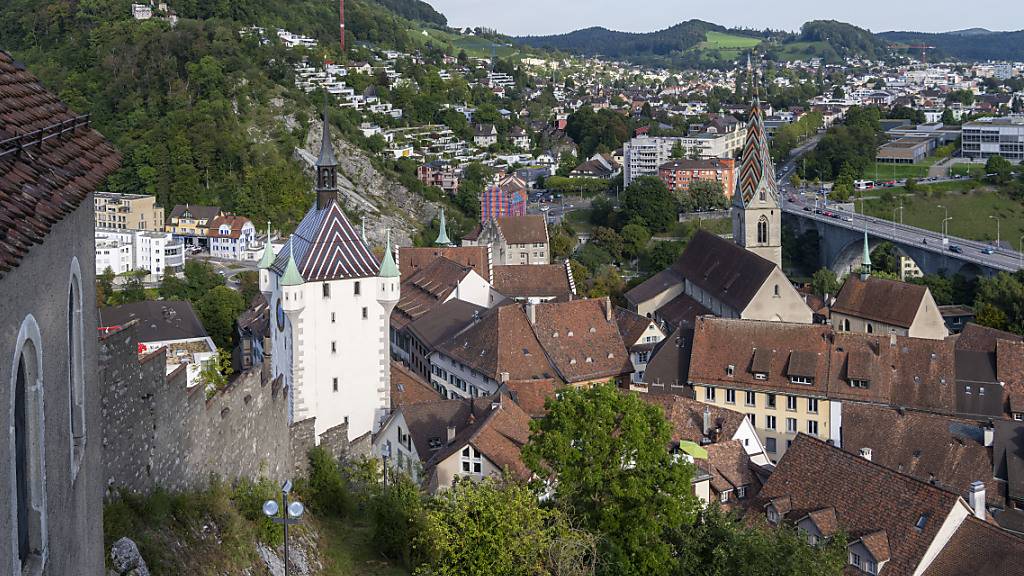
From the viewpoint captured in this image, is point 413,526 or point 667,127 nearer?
point 413,526

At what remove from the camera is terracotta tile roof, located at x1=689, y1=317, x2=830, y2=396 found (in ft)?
146

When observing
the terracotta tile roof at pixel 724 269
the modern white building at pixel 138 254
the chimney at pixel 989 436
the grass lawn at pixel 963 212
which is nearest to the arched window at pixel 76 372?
the chimney at pixel 989 436

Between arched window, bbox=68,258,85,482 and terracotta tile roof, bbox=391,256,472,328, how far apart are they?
155ft

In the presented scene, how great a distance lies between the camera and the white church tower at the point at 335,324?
34781 mm

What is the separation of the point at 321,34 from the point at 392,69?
8907 millimetres

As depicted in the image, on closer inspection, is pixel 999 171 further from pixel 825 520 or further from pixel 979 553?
pixel 979 553

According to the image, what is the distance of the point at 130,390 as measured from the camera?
1303 cm

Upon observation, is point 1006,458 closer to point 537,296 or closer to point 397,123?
point 537,296

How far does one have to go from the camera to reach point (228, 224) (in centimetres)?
8906

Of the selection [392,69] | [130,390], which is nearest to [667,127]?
[392,69]

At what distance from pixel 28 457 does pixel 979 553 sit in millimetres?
21532

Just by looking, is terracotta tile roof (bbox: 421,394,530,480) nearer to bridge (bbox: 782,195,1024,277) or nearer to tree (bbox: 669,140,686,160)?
bridge (bbox: 782,195,1024,277)

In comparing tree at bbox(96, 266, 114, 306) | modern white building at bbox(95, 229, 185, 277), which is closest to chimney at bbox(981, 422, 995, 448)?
tree at bbox(96, 266, 114, 306)

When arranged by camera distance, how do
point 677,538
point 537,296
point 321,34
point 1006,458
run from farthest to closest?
point 321,34, point 537,296, point 1006,458, point 677,538
